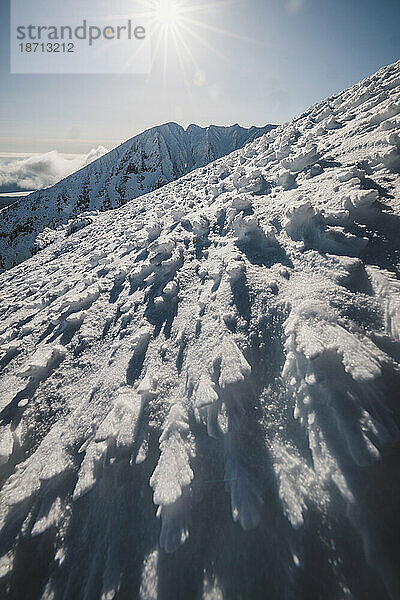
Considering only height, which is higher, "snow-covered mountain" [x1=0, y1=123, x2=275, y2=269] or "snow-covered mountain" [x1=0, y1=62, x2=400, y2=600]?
"snow-covered mountain" [x1=0, y1=123, x2=275, y2=269]

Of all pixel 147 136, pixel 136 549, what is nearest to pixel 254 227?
pixel 136 549

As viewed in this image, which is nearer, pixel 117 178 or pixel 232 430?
pixel 232 430

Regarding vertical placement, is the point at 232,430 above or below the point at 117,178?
below

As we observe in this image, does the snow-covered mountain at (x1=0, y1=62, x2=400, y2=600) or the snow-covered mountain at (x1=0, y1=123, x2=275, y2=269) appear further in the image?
the snow-covered mountain at (x1=0, y1=123, x2=275, y2=269)

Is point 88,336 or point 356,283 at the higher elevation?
point 356,283

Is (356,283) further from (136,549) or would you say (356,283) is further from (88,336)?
(88,336)
